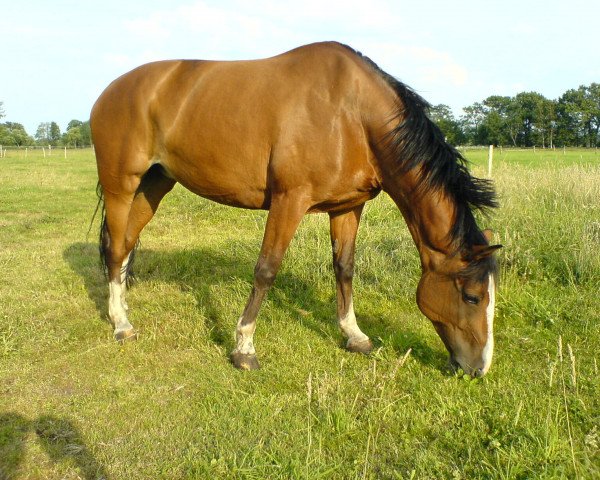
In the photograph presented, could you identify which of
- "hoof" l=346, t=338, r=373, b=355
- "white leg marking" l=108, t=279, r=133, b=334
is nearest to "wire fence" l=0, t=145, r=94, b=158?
"white leg marking" l=108, t=279, r=133, b=334

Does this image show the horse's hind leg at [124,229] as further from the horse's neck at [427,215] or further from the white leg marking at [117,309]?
the horse's neck at [427,215]

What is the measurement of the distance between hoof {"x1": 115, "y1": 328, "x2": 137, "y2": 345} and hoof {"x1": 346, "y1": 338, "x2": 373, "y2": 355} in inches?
75.8

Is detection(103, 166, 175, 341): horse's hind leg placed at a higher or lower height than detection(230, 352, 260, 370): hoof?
higher

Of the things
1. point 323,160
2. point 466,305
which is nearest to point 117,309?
point 323,160

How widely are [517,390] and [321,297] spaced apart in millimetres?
2558

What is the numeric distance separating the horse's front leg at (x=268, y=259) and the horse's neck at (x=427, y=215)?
2.38 feet

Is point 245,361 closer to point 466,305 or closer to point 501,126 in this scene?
point 466,305

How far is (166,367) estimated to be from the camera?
3.89m

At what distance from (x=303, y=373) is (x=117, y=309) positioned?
2.07 meters

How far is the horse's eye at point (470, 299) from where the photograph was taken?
3.27 metres

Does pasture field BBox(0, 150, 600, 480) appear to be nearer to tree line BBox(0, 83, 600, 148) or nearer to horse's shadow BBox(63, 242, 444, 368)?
horse's shadow BBox(63, 242, 444, 368)

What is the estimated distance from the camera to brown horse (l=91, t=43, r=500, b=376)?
3420 millimetres

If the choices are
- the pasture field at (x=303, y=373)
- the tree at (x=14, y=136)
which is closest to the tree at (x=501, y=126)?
the tree at (x=14, y=136)

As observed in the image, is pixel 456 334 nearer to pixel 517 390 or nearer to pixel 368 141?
pixel 517 390
